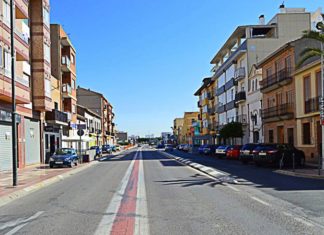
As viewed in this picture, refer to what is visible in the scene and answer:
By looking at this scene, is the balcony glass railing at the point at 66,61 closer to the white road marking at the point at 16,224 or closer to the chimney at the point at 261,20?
the chimney at the point at 261,20

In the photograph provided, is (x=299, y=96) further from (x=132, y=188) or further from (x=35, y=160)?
(x=132, y=188)

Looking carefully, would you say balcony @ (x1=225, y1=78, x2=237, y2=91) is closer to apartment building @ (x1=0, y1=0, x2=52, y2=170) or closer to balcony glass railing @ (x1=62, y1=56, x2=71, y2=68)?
balcony glass railing @ (x1=62, y1=56, x2=71, y2=68)

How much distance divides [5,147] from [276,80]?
27.0 m

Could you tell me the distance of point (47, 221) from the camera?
980 centimetres

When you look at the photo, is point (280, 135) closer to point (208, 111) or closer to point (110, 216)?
point (110, 216)

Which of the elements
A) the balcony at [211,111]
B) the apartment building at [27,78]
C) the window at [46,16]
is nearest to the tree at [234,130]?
the apartment building at [27,78]

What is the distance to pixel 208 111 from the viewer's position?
305 feet

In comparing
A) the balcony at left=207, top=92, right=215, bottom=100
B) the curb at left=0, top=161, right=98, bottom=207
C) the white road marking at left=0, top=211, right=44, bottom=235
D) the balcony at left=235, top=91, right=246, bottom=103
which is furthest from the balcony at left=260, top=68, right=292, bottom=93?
the balcony at left=207, top=92, right=215, bottom=100

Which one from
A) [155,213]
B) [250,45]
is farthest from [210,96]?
[155,213]

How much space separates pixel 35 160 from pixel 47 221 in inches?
1100

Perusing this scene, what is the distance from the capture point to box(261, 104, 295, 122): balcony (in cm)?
4081

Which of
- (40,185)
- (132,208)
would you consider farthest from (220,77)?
(132,208)

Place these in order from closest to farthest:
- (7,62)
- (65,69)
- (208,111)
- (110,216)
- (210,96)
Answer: (110,216) < (7,62) < (65,69) < (210,96) < (208,111)

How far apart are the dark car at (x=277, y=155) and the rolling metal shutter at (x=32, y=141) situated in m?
17.2
